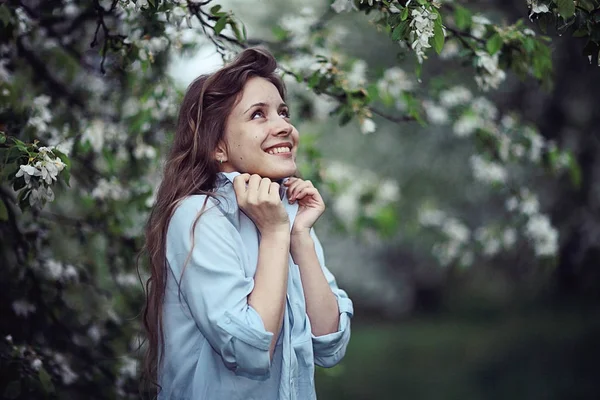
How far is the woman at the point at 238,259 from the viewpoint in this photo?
2.09 metres

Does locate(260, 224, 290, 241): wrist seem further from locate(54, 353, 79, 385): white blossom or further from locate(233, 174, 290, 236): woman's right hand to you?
locate(54, 353, 79, 385): white blossom

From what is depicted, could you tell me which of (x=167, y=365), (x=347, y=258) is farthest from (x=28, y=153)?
(x=347, y=258)

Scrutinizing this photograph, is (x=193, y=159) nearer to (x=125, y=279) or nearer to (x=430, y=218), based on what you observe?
(x=125, y=279)

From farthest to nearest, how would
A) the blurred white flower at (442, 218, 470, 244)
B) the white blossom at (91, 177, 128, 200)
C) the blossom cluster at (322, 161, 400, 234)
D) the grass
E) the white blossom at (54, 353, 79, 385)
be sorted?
the grass
the blurred white flower at (442, 218, 470, 244)
the blossom cluster at (322, 161, 400, 234)
the white blossom at (91, 177, 128, 200)
the white blossom at (54, 353, 79, 385)

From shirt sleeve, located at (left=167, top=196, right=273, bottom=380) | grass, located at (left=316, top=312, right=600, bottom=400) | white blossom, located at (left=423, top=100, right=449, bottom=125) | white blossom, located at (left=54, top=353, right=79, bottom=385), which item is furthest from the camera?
grass, located at (left=316, top=312, right=600, bottom=400)

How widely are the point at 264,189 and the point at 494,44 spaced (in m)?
1.30

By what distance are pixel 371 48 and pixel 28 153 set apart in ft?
37.4

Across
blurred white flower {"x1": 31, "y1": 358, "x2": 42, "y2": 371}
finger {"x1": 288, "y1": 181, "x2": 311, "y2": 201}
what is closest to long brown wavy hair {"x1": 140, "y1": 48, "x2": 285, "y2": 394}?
finger {"x1": 288, "y1": 181, "x2": 311, "y2": 201}

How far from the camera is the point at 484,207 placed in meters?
13.5

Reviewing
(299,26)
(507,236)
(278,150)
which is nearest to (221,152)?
(278,150)

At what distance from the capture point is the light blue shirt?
2.05 meters

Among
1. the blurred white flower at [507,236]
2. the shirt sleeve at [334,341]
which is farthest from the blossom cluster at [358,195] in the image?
the shirt sleeve at [334,341]

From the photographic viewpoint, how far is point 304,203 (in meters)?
2.56

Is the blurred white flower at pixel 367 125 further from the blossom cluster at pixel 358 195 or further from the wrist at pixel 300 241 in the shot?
the blossom cluster at pixel 358 195
